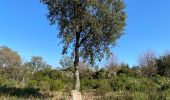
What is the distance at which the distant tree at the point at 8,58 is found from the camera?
2090 inches

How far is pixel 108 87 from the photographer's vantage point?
86.5 feet

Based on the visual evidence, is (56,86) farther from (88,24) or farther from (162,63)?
(162,63)

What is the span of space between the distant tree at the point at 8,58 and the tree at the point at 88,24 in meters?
31.9

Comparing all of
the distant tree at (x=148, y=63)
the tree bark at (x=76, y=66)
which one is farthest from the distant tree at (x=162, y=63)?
the tree bark at (x=76, y=66)

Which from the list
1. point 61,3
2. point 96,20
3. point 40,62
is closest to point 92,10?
point 96,20

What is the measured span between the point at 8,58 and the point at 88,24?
35487 mm

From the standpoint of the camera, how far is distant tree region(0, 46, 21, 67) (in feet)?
174

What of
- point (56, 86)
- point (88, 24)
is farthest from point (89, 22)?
point (56, 86)

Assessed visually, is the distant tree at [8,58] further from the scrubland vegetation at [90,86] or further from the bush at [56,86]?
the bush at [56,86]

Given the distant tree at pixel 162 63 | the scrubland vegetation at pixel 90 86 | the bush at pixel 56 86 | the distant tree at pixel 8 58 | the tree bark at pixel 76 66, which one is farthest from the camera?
the distant tree at pixel 8 58

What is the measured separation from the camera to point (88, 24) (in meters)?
21.5

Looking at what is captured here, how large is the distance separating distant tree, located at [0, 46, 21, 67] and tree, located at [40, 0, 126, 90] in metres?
31.9

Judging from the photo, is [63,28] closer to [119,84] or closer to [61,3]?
[61,3]

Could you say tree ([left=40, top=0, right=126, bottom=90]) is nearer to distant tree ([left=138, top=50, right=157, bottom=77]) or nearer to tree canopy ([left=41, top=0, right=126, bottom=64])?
tree canopy ([left=41, top=0, right=126, bottom=64])
